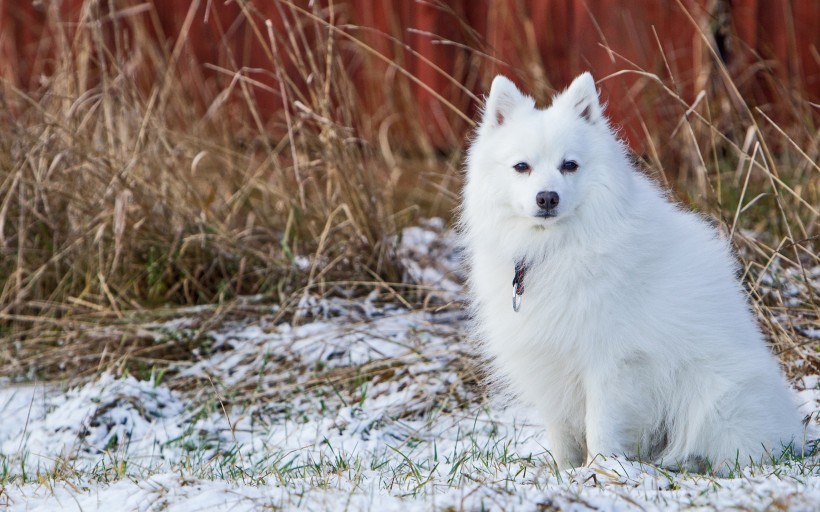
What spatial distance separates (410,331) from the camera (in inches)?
184

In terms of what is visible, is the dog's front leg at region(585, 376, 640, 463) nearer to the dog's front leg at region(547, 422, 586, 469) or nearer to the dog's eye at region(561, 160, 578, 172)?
the dog's front leg at region(547, 422, 586, 469)

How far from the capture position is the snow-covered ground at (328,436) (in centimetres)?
259

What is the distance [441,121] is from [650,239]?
5.21 metres

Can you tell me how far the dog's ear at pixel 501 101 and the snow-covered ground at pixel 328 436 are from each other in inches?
47.5

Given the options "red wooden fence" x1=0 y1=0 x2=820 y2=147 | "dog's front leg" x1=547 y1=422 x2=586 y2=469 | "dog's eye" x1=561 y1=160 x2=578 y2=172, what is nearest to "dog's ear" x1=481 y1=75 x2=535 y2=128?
"dog's eye" x1=561 y1=160 x2=578 y2=172

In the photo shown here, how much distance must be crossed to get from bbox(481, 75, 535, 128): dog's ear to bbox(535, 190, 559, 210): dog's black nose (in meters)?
0.45

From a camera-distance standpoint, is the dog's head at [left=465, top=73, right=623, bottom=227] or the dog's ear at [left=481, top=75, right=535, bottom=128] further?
the dog's ear at [left=481, top=75, right=535, bottom=128]

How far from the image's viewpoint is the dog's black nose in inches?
119

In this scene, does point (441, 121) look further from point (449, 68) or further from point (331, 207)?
point (331, 207)

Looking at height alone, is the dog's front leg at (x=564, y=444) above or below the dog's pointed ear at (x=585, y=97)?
below

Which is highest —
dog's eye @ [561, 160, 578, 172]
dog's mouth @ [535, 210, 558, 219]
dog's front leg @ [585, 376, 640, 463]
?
dog's eye @ [561, 160, 578, 172]

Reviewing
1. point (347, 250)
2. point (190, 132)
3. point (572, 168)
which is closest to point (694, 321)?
point (572, 168)

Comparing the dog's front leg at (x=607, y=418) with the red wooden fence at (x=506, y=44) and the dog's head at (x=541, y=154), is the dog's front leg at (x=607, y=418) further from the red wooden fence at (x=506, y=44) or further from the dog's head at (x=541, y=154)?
the red wooden fence at (x=506, y=44)

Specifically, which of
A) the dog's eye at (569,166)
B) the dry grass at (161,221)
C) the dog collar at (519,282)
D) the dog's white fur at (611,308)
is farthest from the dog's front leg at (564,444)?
the dry grass at (161,221)
